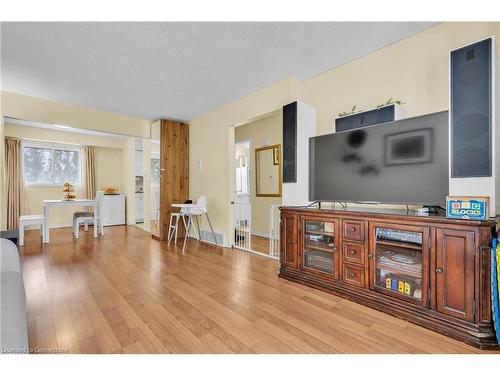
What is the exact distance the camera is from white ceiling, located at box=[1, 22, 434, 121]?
7.27 ft

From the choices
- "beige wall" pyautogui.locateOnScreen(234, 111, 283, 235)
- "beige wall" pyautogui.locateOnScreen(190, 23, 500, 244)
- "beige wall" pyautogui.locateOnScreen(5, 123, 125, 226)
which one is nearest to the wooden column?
"beige wall" pyautogui.locateOnScreen(190, 23, 500, 244)

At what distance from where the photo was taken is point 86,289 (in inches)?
94.3

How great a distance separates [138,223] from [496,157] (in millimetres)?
7124

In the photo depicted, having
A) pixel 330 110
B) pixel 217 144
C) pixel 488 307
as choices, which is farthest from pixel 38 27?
pixel 488 307

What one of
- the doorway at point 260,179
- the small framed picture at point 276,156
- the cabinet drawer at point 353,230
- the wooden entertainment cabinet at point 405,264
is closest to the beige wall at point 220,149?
the doorway at point 260,179

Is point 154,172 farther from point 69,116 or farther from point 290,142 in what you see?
point 290,142

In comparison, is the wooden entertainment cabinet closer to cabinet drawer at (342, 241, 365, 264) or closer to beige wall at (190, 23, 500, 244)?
cabinet drawer at (342, 241, 365, 264)

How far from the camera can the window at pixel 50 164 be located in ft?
19.1

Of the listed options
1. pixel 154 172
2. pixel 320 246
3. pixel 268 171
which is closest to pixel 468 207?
pixel 320 246

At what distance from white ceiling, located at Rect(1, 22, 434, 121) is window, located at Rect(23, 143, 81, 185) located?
2.82 meters

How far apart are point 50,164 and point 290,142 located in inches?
250

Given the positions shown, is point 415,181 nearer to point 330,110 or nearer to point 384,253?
point 384,253

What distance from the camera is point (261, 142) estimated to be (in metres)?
5.19

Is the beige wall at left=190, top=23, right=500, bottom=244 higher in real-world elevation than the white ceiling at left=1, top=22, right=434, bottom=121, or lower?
lower
